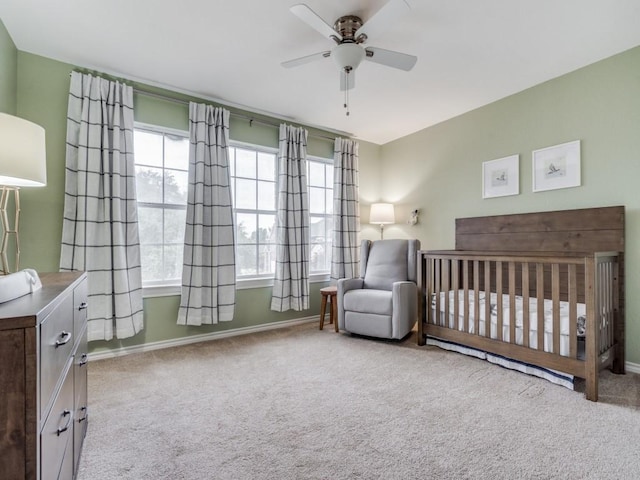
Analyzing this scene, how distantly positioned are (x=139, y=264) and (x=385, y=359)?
230 centimetres

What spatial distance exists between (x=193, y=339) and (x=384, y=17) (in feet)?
10.2

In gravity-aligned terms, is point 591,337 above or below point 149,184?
below

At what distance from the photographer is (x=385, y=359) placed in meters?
2.67

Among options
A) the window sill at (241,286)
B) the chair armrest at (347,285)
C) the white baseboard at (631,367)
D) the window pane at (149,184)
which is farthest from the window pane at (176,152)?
the white baseboard at (631,367)

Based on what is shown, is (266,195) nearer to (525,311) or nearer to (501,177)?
(501,177)

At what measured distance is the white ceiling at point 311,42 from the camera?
2.01 metres

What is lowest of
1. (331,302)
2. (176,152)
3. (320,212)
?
(331,302)

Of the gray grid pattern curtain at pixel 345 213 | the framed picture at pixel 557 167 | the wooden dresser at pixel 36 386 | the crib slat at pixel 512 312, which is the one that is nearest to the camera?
the wooden dresser at pixel 36 386

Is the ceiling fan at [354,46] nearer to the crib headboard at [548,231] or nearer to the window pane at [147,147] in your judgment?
the window pane at [147,147]

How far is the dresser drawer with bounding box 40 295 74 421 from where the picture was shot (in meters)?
0.81

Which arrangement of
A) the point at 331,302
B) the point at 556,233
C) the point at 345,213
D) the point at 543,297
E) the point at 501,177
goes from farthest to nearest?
the point at 345,213, the point at 331,302, the point at 501,177, the point at 556,233, the point at 543,297

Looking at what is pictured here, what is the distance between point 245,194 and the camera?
142 inches

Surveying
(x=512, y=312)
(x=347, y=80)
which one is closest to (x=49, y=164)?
(x=347, y=80)

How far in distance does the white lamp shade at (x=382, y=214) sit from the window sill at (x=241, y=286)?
979mm
